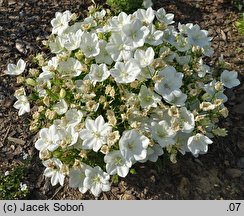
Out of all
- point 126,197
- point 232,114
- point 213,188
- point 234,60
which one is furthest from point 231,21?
point 126,197

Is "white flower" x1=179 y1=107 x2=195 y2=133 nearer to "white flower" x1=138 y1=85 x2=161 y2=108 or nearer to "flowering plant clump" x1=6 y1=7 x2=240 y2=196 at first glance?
"flowering plant clump" x1=6 y1=7 x2=240 y2=196

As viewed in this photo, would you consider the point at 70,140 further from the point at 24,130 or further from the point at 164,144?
the point at 24,130

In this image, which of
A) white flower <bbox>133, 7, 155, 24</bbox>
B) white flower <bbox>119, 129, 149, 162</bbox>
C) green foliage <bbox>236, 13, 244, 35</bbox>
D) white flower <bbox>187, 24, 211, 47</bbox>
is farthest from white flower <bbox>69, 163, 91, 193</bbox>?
green foliage <bbox>236, 13, 244, 35</bbox>

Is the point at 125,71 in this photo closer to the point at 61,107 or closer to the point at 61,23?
the point at 61,107

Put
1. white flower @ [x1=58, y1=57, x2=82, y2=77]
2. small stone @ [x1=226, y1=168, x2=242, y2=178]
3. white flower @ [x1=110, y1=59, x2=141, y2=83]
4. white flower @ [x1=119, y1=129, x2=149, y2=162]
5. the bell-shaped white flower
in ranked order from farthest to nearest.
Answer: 1. small stone @ [x1=226, y1=168, x2=242, y2=178]
2. white flower @ [x1=58, y1=57, x2=82, y2=77]
3. the bell-shaped white flower
4. white flower @ [x1=110, y1=59, x2=141, y2=83]
5. white flower @ [x1=119, y1=129, x2=149, y2=162]

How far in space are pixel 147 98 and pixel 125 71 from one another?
0.66 feet

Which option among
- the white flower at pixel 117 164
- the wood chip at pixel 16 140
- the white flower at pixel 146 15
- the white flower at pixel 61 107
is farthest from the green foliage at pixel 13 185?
the white flower at pixel 146 15

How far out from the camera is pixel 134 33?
9.66ft

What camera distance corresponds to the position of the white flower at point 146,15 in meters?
3.10

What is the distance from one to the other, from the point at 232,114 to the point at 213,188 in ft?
2.25

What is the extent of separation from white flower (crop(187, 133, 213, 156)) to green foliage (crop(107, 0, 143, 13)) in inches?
63.3

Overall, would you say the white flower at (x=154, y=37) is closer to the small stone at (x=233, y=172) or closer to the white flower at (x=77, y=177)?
the white flower at (x=77, y=177)

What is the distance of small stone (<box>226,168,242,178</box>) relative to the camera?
3.46 meters

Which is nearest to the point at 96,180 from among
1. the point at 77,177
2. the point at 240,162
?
the point at 77,177
